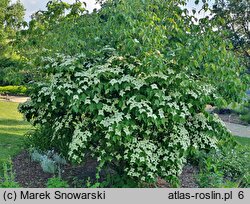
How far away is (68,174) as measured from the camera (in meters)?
5.48

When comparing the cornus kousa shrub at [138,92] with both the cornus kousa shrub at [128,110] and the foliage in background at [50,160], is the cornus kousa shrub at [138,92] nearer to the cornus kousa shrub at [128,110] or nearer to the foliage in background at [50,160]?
the cornus kousa shrub at [128,110]

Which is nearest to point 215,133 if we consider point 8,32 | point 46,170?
point 46,170

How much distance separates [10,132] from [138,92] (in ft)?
18.4

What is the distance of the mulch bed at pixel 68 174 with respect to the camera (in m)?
5.08

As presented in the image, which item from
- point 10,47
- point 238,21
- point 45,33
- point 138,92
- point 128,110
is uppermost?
point 238,21

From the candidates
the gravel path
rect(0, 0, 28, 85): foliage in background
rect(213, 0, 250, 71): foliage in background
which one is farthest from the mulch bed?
rect(213, 0, 250, 71): foliage in background

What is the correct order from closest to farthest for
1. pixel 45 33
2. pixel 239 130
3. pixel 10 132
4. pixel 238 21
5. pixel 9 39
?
1. pixel 45 33
2. pixel 10 132
3. pixel 239 130
4. pixel 238 21
5. pixel 9 39

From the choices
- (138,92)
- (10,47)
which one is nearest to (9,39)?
(10,47)

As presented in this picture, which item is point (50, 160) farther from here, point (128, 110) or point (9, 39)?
point (9, 39)

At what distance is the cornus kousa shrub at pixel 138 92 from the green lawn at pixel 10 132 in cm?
230

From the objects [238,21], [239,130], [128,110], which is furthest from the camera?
[238,21]

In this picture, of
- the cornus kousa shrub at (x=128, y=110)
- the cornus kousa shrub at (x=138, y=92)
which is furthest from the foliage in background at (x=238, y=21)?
the cornus kousa shrub at (x=128, y=110)

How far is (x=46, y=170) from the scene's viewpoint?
5.34m

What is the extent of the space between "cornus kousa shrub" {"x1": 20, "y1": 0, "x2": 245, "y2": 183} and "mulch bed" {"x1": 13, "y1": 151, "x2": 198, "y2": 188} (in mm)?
772
